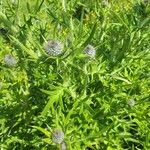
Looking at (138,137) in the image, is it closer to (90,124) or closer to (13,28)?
(90,124)

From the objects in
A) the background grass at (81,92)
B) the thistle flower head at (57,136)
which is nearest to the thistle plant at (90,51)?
the background grass at (81,92)

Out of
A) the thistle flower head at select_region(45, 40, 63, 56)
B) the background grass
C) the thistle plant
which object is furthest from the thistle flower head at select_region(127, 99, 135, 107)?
the thistle flower head at select_region(45, 40, 63, 56)

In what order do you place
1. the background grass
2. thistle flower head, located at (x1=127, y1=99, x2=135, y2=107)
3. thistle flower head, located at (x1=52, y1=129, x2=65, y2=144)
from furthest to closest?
1. thistle flower head, located at (x1=127, y1=99, x2=135, y2=107)
2. the background grass
3. thistle flower head, located at (x1=52, y1=129, x2=65, y2=144)

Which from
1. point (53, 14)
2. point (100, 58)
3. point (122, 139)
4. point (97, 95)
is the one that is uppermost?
point (53, 14)

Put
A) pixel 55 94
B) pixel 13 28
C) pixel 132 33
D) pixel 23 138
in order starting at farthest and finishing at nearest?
pixel 23 138 → pixel 132 33 → pixel 13 28 → pixel 55 94

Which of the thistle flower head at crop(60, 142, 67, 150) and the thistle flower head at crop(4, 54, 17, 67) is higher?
the thistle flower head at crop(4, 54, 17, 67)

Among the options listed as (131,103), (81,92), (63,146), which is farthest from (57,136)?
(131,103)

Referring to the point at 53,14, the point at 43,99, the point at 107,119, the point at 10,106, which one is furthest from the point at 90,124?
the point at 53,14

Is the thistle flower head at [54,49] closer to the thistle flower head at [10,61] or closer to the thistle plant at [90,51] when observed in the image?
the thistle plant at [90,51]

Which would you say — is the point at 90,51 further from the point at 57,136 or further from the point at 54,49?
the point at 57,136

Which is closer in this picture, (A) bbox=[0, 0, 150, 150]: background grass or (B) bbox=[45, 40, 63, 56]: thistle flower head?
(B) bbox=[45, 40, 63, 56]: thistle flower head

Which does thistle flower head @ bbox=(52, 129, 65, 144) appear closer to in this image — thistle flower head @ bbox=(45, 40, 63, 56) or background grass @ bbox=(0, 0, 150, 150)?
background grass @ bbox=(0, 0, 150, 150)
